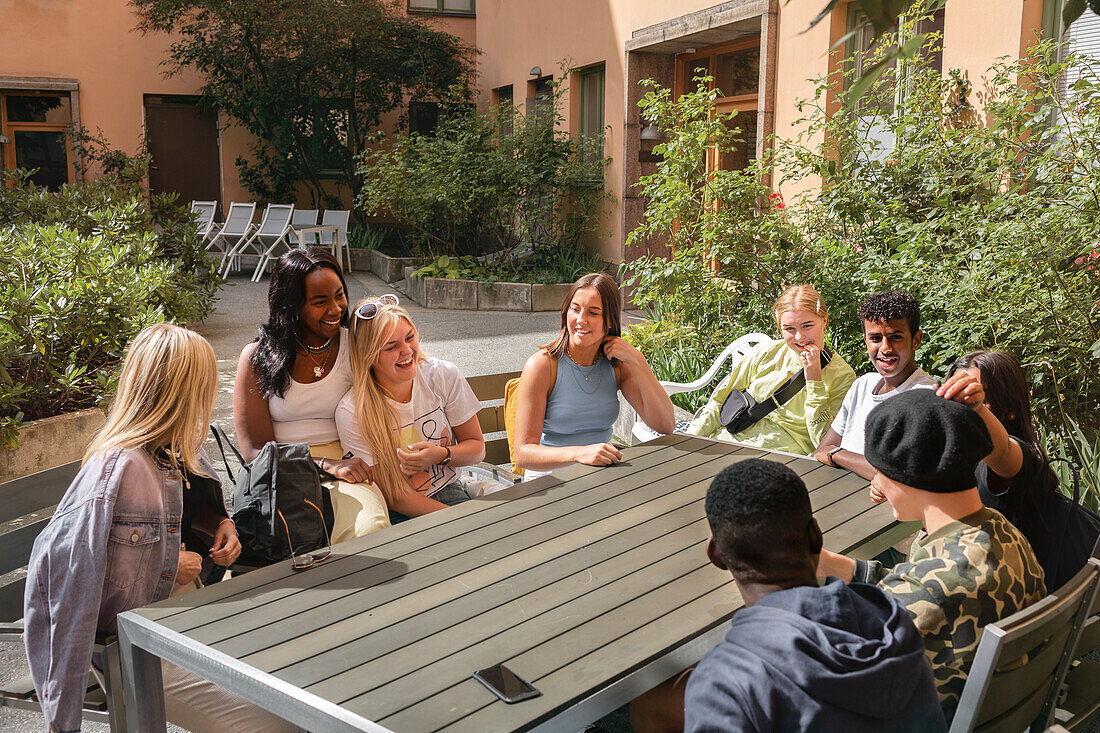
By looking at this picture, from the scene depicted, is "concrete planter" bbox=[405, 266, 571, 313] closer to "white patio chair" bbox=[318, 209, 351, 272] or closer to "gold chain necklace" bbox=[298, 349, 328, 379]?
"white patio chair" bbox=[318, 209, 351, 272]

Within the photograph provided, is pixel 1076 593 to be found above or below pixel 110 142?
below

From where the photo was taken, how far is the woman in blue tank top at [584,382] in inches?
143

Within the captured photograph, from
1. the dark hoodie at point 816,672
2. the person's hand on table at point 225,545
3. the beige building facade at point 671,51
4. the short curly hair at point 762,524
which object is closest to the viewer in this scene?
the dark hoodie at point 816,672

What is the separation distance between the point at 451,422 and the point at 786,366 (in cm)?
154

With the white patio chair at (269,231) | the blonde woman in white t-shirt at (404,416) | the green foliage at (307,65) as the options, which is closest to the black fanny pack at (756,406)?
the blonde woman in white t-shirt at (404,416)

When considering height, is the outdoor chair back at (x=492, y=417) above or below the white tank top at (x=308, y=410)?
below

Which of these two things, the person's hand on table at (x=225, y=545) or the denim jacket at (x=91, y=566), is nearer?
the denim jacket at (x=91, y=566)

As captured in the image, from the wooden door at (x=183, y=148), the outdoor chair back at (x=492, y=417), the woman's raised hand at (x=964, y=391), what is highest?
the wooden door at (x=183, y=148)

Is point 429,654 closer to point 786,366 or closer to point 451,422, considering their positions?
point 451,422

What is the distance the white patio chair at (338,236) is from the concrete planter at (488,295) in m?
3.70

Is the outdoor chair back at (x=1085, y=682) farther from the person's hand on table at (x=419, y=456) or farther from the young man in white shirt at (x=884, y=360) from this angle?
the person's hand on table at (x=419, y=456)

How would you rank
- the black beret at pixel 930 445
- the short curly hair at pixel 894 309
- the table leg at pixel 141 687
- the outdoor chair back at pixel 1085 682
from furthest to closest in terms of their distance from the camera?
the short curly hair at pixel 894 309
the outdoor chair back at pixel 1085 682
the table leg at pixel 141 687
the black beret at pixel 930 445

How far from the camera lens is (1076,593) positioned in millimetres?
1880

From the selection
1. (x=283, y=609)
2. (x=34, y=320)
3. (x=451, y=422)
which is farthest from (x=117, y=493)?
(x=34, y=320)
